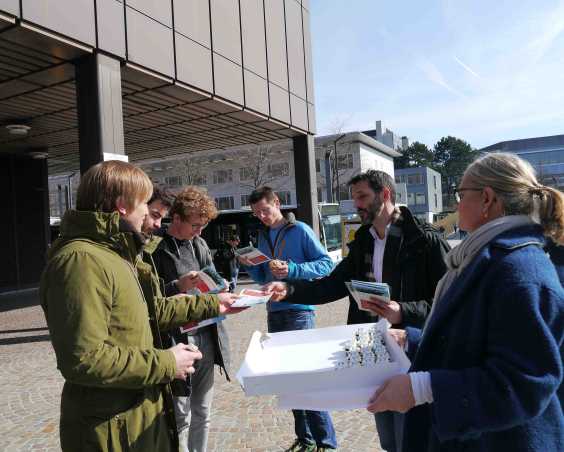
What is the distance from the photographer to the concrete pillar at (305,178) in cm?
1441

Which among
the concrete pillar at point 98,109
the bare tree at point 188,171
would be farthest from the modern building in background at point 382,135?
the concrete pillar at point 98,109

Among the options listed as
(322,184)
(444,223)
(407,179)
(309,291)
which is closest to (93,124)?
(309,291)

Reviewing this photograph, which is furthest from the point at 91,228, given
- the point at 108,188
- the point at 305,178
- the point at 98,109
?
the point at 305,178

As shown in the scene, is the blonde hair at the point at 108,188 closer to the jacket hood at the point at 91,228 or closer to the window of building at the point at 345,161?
the jacket hood at the point at 91,228

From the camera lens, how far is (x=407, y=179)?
6900cm

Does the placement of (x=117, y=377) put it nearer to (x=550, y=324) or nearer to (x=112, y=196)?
(x=112, y=196)

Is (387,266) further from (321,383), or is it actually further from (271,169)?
(271,169)

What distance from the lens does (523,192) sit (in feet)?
5.40

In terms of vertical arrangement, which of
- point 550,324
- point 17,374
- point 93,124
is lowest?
point 17,374

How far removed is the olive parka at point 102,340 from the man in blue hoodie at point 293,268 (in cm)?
162

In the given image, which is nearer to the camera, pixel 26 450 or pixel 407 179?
pixel 26 450

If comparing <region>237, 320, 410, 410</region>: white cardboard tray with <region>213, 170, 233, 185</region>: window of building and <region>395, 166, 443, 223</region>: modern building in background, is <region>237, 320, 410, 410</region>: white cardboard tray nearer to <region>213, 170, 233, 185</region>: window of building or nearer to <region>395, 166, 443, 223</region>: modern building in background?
<region>213, 170, 233, 185</region>: window of building

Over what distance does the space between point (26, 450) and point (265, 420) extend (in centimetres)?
205

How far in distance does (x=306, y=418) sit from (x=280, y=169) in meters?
42.7
